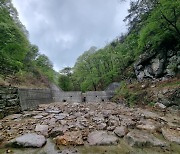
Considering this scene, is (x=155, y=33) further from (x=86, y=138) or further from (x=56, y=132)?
(x=56, y=132)

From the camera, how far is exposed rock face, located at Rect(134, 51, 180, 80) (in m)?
11.2

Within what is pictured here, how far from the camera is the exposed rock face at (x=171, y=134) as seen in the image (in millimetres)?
4622

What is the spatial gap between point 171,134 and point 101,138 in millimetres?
2010

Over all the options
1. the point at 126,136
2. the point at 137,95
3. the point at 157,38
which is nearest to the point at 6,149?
the point at 126,136

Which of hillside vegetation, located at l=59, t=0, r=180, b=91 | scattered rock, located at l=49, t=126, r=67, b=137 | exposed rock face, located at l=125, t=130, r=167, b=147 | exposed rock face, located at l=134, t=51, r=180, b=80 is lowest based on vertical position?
exposed rock face, located at l=125, t=130, r=167, b=147

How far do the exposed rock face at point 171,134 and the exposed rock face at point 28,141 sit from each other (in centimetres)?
321

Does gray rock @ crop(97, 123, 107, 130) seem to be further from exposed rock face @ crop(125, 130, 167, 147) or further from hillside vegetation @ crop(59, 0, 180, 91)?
hillside vegetation @ crop(59, 0, 180, 91)

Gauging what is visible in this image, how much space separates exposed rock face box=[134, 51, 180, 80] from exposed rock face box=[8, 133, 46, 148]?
933 centimetres

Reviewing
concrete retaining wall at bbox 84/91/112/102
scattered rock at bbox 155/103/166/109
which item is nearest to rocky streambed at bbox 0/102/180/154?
scattered rock at bbox 155/103/166/109

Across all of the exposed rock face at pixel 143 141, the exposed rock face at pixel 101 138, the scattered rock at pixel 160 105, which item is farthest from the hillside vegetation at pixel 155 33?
the exposed rock face at pixel 101 138

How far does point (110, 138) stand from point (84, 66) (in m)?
27.0

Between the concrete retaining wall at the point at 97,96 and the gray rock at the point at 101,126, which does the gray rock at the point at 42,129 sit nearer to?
the gray rock at the point at 101,126

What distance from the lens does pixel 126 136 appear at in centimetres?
471

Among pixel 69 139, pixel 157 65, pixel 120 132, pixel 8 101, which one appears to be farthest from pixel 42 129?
pixel 157 65
